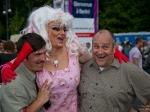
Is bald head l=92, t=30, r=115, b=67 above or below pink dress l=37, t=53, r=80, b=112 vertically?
above

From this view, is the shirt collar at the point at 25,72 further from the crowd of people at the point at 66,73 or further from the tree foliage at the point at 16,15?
Answer: the tree foliage at the point at 16,15

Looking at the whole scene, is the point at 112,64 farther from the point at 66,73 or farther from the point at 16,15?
the point at 16,15

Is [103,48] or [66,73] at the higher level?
[103,48]

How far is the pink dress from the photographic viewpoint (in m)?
4.12

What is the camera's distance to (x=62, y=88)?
413 cm

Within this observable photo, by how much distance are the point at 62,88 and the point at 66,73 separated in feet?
0.45

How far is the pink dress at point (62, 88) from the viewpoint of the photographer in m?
4.12

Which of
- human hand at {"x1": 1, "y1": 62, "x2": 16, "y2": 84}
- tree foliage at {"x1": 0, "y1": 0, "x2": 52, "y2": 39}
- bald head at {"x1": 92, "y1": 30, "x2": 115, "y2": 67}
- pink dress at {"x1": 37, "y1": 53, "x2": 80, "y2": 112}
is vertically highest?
bald head at {"x1": 92, "y1": 30, "x2": 115, "y2": 67}

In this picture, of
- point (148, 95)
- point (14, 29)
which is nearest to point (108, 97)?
point (148, 95)

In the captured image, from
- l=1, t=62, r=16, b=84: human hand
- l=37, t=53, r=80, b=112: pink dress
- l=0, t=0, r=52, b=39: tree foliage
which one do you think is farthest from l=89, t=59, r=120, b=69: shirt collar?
l=0, t=0, r=52, b=39: tree foliage

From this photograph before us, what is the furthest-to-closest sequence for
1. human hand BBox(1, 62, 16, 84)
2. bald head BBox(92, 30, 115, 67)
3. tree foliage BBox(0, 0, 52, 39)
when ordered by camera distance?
tree foliage BBox(0, 0, 52, 39) < bald head BBox(92, 30, 115, 67) < human hand BBox(1, 62, 16, 84)

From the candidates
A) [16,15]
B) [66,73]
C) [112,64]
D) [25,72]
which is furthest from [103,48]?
[16,15]

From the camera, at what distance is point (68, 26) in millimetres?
4352

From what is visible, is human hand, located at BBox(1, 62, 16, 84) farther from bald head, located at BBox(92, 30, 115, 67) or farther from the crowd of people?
bald head, located at BBox(92, 30, 115, 67)
